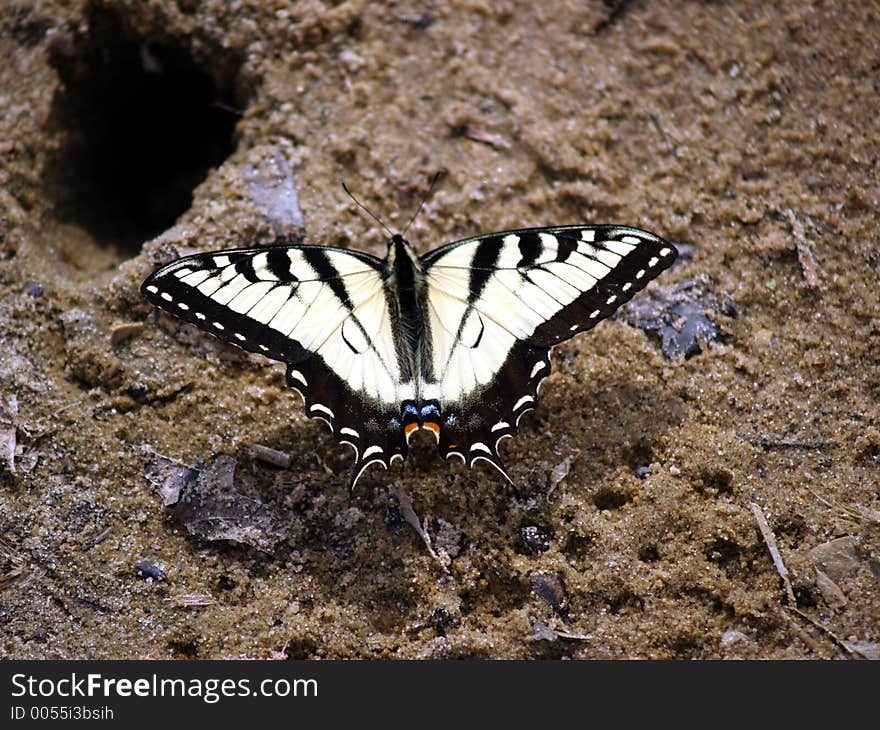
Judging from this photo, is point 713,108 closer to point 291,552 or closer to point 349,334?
point 349,334

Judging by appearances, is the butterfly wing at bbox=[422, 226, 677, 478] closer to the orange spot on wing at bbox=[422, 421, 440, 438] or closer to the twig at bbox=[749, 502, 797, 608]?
the orange spot on wing at bbox=[422, 421, 440, 438]

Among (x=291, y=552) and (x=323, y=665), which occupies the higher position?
(x=291, y=552)

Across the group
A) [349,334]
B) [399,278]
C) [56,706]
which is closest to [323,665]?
[56,706]

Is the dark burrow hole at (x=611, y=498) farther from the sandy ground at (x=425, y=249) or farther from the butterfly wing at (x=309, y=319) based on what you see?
the butterfly wing at (x=309, y=319)

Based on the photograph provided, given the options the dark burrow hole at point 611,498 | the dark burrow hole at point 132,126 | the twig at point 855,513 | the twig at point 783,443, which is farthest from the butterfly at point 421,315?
the dark burrow hole at point 132,126

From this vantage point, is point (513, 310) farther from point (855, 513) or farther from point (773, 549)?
point (855, 513)

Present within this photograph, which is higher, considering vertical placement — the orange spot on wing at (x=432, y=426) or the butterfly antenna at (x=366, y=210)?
the butterfly antenna at (x=366, y=210)

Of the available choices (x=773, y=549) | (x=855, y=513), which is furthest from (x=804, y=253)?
(x=773, y=549)
